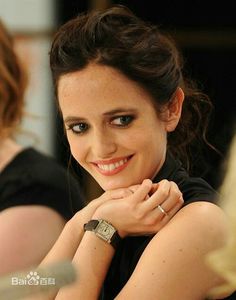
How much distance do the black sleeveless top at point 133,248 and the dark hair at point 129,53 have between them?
0.17 ft

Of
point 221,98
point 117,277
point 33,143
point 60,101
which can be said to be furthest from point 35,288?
point 33,143

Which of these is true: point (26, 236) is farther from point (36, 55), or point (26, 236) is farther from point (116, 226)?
point (36, 55)

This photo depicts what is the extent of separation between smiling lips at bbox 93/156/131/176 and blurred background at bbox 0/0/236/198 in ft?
0.59

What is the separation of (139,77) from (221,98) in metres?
0.67

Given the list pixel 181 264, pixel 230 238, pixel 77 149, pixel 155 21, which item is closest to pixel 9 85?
pixel 155 21

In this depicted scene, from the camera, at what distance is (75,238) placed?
1.30 m

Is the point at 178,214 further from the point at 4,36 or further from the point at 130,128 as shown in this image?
the point at 4,36

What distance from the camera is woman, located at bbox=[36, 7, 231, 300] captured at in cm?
116

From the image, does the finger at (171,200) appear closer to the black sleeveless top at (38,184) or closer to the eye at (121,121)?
the eye at (121,121)

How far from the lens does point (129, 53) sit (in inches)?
47.0

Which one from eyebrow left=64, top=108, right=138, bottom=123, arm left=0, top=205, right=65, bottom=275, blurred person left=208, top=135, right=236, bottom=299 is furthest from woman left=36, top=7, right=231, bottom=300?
blurred person left=208, top=135, right=236, bottom=299

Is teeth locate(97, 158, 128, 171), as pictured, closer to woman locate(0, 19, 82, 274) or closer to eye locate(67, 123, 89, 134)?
eye locate(67, 123, 89, 134)

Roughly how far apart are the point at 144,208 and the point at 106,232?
0.08 metres

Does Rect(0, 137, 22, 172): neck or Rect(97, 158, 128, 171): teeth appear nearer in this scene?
Rect(97, 158, 128, 171): teeth
